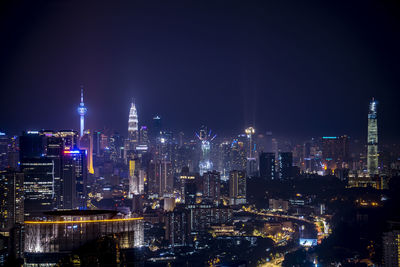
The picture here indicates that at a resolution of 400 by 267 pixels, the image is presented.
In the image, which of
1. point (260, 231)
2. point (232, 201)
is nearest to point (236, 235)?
point (260, 231)

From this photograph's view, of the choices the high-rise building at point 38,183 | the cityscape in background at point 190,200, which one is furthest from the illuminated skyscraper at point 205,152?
the high-rise building at point 38,183

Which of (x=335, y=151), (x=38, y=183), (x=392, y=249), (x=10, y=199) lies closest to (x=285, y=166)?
(x=335, y=151)

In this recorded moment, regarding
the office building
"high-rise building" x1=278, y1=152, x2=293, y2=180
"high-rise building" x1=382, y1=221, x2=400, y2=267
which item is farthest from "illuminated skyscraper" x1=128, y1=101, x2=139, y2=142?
the office building

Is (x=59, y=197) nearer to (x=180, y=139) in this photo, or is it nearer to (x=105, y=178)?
(x=105, y=178)

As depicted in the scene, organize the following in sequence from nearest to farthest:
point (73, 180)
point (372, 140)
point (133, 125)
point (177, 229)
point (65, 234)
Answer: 1. point (65, 234)
2. point (177, 229)
3. point (73, 180)
4. point (372, 140)
5. point (133, 125)

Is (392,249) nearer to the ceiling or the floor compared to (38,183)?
nearer to the floor

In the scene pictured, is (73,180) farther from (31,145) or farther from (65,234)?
(65,234)

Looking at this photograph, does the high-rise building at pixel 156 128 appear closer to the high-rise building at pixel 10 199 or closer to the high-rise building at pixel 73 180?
the high-rise building at pixel 73 180

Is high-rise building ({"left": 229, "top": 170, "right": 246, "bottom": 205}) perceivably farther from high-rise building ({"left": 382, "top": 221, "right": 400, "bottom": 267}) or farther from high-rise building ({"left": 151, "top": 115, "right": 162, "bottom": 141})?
high-rise building ({"left": 382, "top": 221, "right": 400, "bottom": 267})
